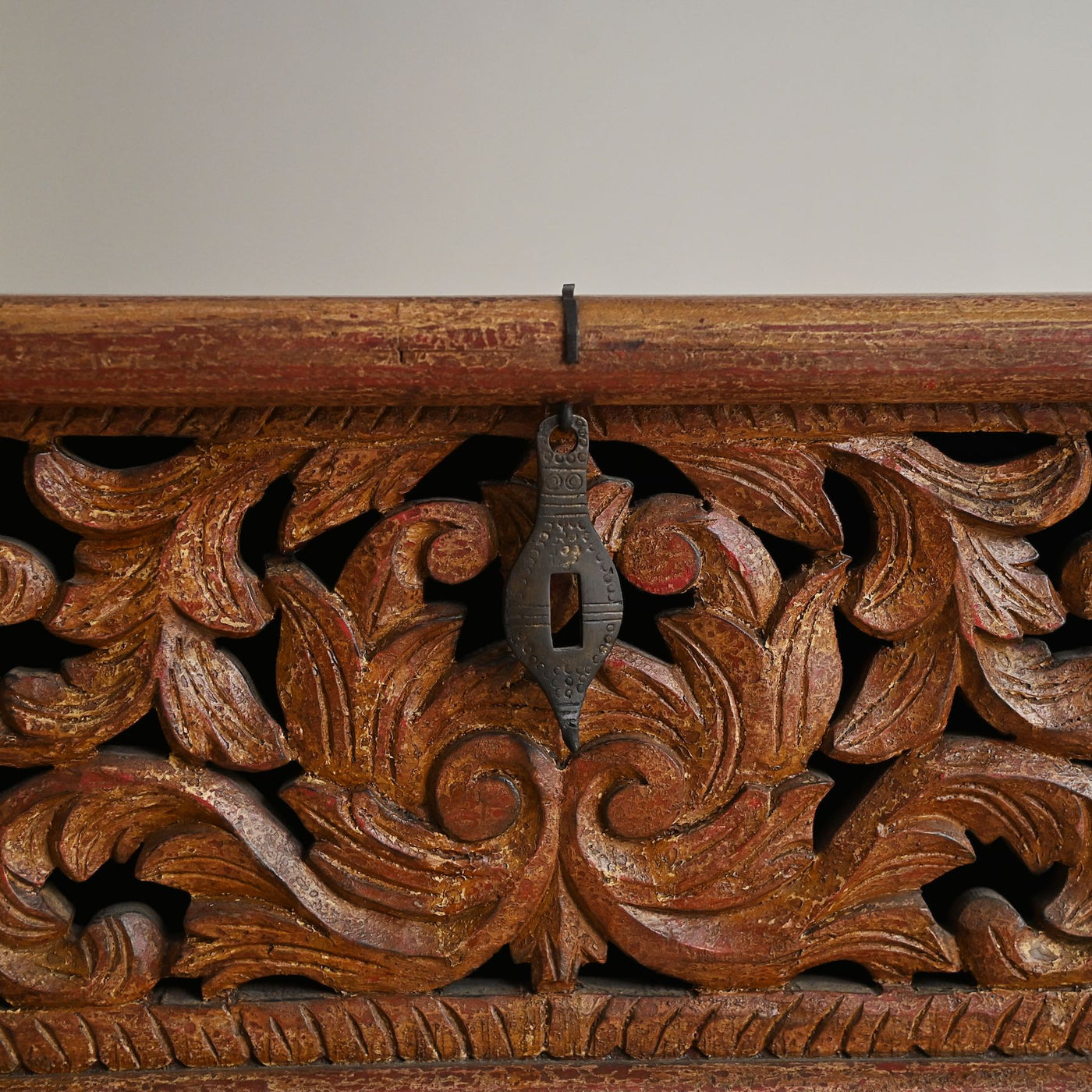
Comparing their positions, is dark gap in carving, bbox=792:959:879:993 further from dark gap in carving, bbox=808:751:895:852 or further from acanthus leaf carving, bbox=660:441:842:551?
acanthus leaf carving, bbox=660:441:842:551

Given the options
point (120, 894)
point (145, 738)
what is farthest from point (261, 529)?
point (120, 894)

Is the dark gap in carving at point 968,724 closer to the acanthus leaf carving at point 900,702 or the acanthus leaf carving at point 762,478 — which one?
the acanthus leaf carving at point 900,702

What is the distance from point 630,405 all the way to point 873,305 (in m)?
0.14

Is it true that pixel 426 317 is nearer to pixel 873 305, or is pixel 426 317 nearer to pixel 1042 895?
pixel 873 305

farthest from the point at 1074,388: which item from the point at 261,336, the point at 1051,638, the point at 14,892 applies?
the point at 14,892

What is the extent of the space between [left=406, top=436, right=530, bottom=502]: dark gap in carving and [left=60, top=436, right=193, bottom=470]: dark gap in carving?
5.6 inches

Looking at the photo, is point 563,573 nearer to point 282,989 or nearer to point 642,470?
point 642,470

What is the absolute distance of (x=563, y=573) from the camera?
2.05ft

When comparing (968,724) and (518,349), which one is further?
(968,724)

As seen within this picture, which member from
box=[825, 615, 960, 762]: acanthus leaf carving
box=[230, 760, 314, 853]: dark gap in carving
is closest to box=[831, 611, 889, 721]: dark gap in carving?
box=[825, 615, 960, 762]: acanthus leaf carving

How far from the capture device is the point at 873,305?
1.92 feet

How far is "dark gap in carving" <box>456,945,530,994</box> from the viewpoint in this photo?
0.70 metres

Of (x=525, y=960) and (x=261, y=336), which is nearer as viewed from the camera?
(x=261, y=336)

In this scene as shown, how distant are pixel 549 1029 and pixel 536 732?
0.60 feet
